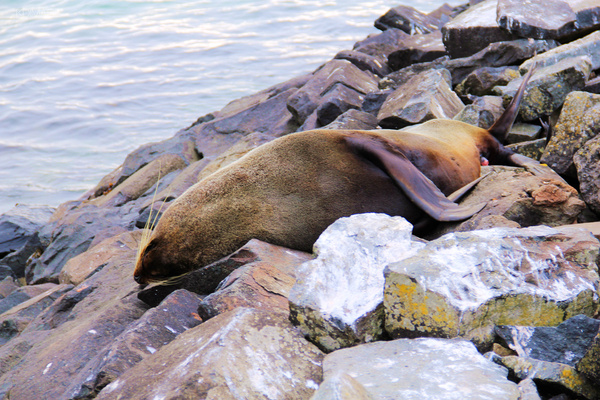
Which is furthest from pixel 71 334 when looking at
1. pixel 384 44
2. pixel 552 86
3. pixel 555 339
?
pixel 384 44

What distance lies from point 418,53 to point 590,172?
5.58 m

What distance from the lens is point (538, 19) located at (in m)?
7.26

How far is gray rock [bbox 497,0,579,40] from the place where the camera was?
281 inches

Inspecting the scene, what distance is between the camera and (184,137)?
30.5 ft

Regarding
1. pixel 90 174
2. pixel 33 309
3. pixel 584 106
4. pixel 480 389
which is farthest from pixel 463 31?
pixel 90 174

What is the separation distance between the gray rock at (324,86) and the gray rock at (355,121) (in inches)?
48.1

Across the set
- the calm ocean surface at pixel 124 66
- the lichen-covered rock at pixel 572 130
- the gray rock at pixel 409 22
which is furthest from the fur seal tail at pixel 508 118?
the calm ocean surface at pixel 124 66

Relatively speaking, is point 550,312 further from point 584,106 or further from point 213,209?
point 584,106

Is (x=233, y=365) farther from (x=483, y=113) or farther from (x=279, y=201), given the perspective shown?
(x=483, y=113)

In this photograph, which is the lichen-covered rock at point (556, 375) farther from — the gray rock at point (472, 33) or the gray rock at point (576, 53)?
the gray rock at point (472, 33)

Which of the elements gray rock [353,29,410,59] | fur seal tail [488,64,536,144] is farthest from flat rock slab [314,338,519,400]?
gray rock [353,29,410,59]

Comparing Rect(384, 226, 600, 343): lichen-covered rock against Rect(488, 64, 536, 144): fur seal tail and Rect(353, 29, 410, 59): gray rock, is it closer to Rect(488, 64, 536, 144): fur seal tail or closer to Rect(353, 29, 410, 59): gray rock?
Rect(488, 64, 536, 144): fur seal tail

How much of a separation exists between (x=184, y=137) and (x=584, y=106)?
6.26m

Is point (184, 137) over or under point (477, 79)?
under
